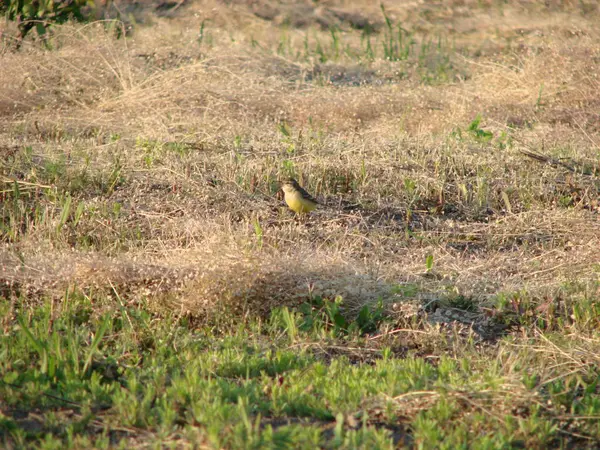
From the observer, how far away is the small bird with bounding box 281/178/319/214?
21.3 ft

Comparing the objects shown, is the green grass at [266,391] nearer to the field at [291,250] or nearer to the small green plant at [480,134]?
the field at [291,250]

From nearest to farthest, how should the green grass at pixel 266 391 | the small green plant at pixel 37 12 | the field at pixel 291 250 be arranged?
1. the green grass at pixel 266 391
2. the field at pixel 291 250
3. the small green plant at pixel 37 12

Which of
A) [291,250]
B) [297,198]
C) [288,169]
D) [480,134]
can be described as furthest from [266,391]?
[480,134]

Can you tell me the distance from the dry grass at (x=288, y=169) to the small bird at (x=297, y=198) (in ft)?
0.51

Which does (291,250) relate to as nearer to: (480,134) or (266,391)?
(266,391)

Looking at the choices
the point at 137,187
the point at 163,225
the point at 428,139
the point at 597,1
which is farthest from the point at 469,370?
the point at 597,1

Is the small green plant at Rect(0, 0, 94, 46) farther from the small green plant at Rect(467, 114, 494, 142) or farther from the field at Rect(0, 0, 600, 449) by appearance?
the small green plant at Rect(467, 114, 494, 142)

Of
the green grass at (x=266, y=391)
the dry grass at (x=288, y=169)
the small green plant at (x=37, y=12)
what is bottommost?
the dry grass at (x=288, y=169)

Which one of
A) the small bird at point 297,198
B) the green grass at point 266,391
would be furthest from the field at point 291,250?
the small bird at point 297,198

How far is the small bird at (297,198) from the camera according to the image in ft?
21.3

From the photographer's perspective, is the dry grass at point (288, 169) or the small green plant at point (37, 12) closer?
the dry grass at point (288, 169)

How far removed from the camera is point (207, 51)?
11.6 m

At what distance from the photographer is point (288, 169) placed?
7.52 m

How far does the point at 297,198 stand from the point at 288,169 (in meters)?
1.05
